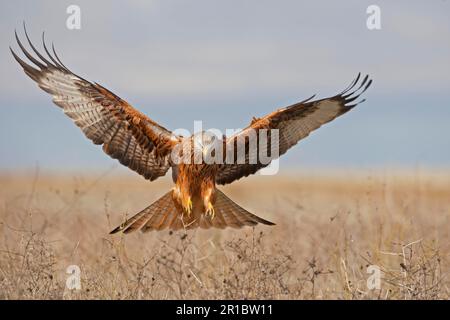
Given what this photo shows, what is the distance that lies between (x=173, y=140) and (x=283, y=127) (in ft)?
4.34

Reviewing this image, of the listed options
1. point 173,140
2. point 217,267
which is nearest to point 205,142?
point 173,140

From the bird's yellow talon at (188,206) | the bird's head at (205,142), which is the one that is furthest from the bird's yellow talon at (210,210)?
the bird's head at (205,142)

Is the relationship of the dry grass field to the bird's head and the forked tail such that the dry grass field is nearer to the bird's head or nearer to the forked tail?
the forked tail

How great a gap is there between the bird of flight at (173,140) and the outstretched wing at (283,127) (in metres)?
0.01

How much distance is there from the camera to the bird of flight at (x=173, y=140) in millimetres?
9094

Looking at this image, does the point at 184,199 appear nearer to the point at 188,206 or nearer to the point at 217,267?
the point at 188,206

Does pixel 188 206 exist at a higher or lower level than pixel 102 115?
lower

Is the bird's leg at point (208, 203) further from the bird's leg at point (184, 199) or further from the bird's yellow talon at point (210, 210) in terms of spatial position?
the bird's leg at point (184, 199)

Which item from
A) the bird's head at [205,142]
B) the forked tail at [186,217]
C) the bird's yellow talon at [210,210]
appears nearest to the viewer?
the bird's head at [205,142]

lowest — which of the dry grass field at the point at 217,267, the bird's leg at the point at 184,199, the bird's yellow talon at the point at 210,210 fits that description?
the dry grass field at the point at 217,267

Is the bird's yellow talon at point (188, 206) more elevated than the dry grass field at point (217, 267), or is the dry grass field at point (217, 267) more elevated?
the bird's yellow talon at point (188, 206)

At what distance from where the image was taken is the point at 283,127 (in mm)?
9562
